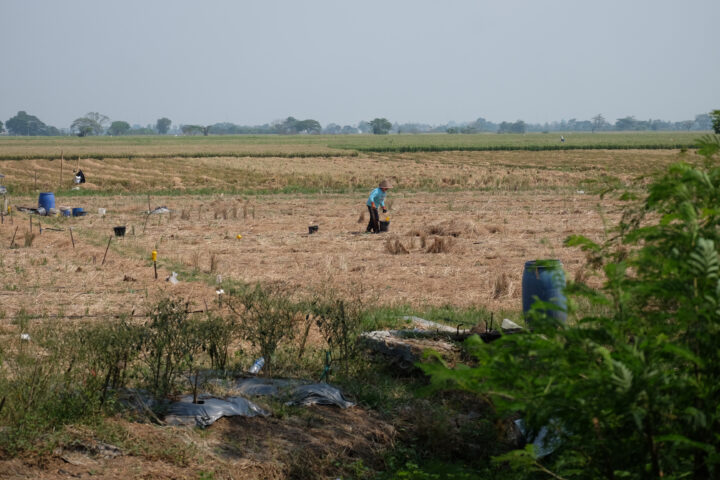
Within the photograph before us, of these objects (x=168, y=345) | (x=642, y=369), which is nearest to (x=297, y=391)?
(x=168, y=345)

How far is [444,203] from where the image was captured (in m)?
25.4

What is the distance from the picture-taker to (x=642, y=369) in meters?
2.86

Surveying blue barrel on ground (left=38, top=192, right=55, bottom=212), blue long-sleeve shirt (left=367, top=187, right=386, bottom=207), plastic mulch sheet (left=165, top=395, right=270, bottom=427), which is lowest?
plastic mulch sheet (left=165, top=395, right=270, bottom=427)

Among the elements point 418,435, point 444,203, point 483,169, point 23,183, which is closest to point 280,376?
point 418,435

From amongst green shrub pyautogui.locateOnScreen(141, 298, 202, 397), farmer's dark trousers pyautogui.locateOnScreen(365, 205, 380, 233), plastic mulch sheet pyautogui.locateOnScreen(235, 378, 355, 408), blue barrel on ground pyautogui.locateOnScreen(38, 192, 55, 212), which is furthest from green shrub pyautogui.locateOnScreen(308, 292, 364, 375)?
blue barrel on ground pyautogui.locateOnScreen(38, 192, 55, 212)

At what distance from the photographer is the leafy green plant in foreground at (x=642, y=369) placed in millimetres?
2895

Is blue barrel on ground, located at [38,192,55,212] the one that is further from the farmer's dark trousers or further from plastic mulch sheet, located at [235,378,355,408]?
plastic mulch sheet, located at [235,378,355,408]

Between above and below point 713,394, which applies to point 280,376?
below

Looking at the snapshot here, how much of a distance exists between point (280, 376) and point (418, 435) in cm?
156

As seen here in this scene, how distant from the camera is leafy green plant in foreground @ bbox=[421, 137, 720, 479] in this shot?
9.50ft

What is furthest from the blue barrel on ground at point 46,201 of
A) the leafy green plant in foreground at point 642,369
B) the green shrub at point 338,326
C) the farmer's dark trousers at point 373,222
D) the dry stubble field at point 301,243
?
the leafy green plant in foreground at point 642,369

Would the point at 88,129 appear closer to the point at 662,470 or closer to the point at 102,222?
the point at 102,222

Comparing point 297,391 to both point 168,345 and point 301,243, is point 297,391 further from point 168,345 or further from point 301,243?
point 301,243

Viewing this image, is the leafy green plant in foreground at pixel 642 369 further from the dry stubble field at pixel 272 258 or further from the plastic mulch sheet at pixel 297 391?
the plastic mulch sheet at pixel 297 391
